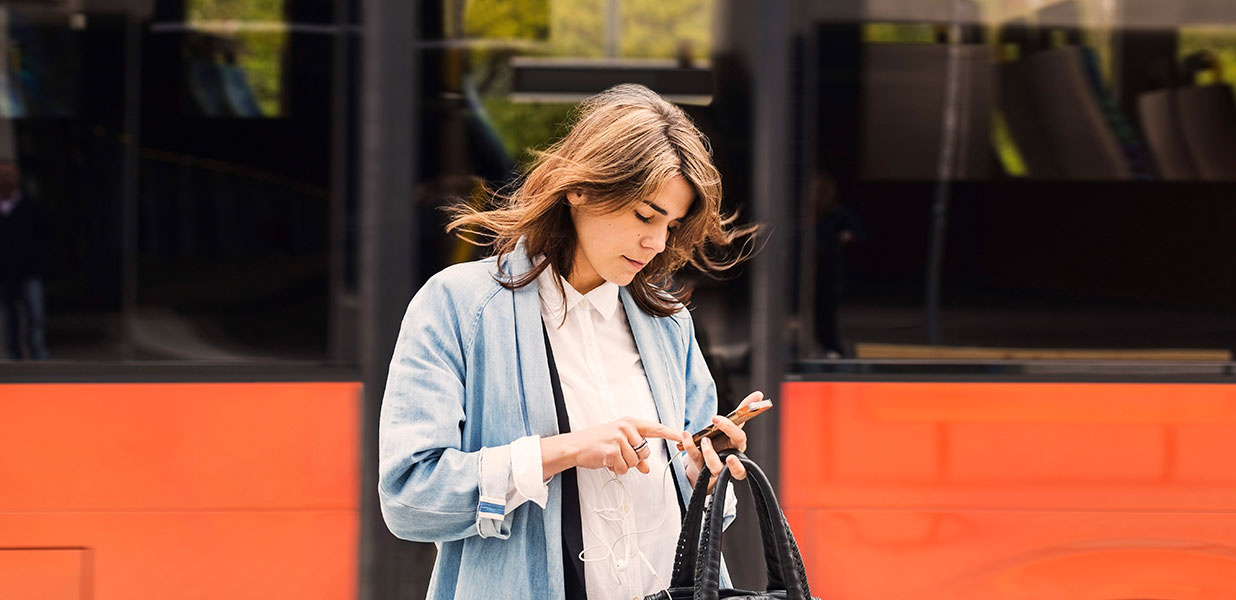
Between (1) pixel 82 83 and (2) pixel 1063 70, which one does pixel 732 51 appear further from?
(1) pixel 82 83

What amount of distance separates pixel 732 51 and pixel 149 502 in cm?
192

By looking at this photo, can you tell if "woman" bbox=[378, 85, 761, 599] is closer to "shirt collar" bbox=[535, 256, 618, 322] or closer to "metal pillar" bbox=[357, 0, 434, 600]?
"shirt collar" bbox=[535, 256, 618, 322]

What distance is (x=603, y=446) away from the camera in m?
1.47

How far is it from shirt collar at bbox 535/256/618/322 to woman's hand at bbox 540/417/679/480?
240 millimetres

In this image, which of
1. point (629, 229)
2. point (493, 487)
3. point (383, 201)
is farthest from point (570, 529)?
point (383, 201)

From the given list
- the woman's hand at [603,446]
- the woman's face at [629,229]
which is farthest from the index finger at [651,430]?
the woman's face at [629,229]

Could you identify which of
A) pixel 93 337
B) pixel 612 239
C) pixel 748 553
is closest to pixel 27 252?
pixel 93 337

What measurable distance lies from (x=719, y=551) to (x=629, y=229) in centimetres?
51

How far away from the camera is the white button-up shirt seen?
1.59 m

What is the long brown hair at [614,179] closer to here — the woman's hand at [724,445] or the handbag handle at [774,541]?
the woman's hand at [724,445]

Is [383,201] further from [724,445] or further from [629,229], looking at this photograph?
[724,445]

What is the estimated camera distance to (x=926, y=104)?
2719 millimetres

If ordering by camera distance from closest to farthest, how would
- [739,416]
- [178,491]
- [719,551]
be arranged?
[719,551] → [739,416] → [178,491]

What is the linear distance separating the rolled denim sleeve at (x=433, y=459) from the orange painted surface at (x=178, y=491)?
1213mm
